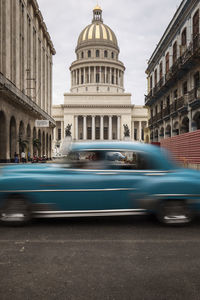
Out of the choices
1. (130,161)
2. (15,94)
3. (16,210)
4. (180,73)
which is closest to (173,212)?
(130,161)

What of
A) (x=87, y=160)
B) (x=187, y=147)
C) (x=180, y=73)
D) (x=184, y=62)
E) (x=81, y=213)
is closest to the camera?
(x=81, y=213)

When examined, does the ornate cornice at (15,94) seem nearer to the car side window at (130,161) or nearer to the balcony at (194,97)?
the balcony at (194,97)

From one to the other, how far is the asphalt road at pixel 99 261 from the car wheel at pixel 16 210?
7.8 inches

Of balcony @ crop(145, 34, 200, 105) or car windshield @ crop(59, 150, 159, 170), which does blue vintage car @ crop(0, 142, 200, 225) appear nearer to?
car windshield @ crop(59, 150, 159, 170)

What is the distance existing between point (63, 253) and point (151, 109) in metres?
32.5

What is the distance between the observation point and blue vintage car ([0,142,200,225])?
4539mm

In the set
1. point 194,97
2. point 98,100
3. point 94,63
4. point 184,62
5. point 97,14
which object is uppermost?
point 97,14

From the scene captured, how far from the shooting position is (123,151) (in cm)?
483

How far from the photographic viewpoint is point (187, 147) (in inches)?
619

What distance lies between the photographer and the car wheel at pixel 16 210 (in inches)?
180

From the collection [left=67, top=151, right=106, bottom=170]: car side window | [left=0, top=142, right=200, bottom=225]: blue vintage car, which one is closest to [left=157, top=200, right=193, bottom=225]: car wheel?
[left=0, top=142, right=200, bottom=225]: blue vintage car

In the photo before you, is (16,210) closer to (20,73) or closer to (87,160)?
(87,160)

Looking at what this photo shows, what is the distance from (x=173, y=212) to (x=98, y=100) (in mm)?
76404

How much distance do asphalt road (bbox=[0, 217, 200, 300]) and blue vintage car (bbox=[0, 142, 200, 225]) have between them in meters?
0.29
